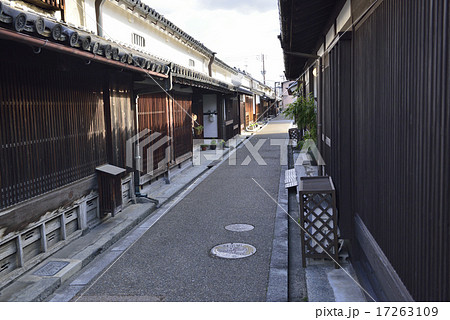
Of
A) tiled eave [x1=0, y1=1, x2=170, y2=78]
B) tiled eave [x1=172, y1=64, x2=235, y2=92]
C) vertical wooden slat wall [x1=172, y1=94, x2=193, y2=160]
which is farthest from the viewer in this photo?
vertical wooden slat wall [x1=172, y1=94, x2=193, y2=160]

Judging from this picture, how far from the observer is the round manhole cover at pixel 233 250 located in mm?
8352

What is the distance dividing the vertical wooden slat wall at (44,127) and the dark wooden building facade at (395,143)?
4.91 m

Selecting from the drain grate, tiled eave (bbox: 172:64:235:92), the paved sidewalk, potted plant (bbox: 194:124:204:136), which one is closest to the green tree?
tiled eave (bbox: 172:64:235:92)

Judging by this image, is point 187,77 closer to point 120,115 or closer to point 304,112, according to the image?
point 120,115

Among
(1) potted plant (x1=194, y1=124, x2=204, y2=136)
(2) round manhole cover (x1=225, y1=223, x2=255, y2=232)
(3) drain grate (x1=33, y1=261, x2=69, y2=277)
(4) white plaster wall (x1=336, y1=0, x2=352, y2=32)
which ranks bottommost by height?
(2) round manhole cover (x1=225, y1=223, x2=255, y2=232)

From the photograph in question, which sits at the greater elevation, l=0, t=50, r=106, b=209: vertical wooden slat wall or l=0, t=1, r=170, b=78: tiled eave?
l=0, t=1, r=170, b=78: tiled eave

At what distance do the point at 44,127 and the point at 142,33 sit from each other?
9468 mm

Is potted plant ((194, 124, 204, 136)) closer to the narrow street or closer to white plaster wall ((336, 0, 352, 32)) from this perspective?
the narrow street

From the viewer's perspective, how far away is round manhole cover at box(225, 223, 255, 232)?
10.2 m

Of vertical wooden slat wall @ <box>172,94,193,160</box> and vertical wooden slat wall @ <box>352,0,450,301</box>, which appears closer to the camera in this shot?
vertical wooden slat wall @ <box>352,0,450,301</box>

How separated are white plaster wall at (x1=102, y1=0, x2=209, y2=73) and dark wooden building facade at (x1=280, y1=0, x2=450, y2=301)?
24.3 feet

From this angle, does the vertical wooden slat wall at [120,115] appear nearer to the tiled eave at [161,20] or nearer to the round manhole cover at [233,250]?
the tiled eave at [161,20]

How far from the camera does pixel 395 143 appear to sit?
4.44 meters

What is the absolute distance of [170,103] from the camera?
17.7m
